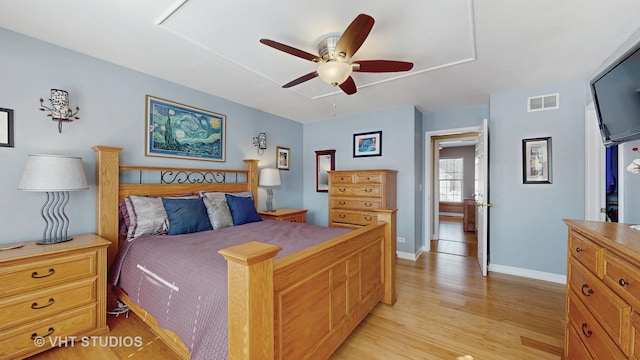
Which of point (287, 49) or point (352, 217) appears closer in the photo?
point (287, 49)

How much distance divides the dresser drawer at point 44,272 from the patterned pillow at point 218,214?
985 millimetres

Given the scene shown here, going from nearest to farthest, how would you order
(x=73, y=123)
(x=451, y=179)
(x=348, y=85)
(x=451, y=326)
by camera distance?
(x=451, y=326), (x=73, y=123), (x=348, y=85), (x=451, y=179)

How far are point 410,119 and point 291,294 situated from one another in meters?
3.48

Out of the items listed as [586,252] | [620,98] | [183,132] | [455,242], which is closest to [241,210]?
[183,132]

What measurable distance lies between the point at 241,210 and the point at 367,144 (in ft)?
8.26

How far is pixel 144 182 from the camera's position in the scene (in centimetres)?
279

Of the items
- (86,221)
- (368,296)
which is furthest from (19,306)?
(368,296)

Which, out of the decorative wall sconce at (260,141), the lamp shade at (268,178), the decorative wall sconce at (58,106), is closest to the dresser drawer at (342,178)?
the lamp shade at (268,178)

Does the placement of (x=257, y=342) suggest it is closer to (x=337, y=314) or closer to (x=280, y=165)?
(x=337, y=314)

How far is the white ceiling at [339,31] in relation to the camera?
67.3 inches

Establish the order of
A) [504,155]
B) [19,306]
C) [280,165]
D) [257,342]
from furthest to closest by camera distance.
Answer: [280,165] → [504,155] → [19,306] → [257,342]

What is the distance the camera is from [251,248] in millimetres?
1082

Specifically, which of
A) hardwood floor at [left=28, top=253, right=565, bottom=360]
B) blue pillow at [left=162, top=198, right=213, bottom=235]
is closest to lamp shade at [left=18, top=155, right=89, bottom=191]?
blue pillow at [left=162, top=198, right=213, bottom=235]

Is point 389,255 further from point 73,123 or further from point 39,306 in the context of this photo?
point 73,123
